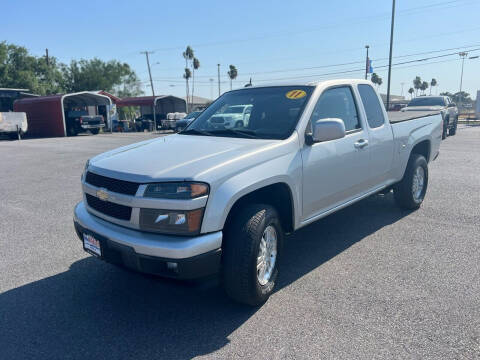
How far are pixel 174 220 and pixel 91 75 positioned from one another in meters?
61.7

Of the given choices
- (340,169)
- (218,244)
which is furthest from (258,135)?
(218,244)

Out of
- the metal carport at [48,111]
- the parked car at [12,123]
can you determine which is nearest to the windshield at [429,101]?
the metal carport at [48,111]

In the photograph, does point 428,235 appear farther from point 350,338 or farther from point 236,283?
point 236,283

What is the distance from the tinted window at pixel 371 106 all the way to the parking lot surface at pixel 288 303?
1419 millimetres

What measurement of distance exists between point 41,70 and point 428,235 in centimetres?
5618

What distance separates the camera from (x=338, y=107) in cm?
Result: 430

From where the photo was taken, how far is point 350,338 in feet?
9.14

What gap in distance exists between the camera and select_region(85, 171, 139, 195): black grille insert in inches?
116

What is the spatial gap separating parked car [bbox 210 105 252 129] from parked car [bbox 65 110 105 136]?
2438 centimetres

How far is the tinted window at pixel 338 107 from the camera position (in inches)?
159

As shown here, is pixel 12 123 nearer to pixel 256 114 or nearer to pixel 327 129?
pixel 256 114

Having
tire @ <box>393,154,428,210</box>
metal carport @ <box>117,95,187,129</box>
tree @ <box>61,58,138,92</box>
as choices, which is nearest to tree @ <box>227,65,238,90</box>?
tree @ <box>61,58,138,92</box>

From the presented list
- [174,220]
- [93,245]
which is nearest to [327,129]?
[174,220]

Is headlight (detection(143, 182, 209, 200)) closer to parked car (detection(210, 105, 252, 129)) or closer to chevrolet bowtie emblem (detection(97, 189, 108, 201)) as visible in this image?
chevrolet bowtie emblem (detection(97, 189, 108, 201))
